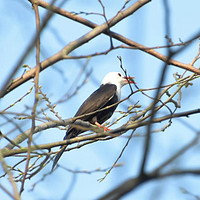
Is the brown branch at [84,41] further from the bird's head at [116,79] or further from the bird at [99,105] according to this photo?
the bird's head at [116,79]

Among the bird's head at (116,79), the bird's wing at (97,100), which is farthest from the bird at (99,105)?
the bird's head at (116,79)

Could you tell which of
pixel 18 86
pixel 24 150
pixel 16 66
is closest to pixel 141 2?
pixel 18 86

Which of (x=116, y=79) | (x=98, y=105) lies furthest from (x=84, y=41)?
(x=116, y=79)

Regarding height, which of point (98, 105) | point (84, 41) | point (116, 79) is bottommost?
point (84, 41)

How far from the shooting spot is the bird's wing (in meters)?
5.80

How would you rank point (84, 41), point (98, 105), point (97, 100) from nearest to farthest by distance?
point (84, 41), point (98, 105), point (97, 100)

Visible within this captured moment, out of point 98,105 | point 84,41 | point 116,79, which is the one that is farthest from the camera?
point 116,79

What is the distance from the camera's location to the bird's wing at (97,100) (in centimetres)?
580

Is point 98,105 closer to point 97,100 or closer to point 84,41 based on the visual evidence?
point 97,100

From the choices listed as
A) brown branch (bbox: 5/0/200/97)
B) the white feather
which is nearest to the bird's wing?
the white feather

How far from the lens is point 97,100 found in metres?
5.99

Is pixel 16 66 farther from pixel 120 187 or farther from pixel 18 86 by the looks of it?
pixel 18 86

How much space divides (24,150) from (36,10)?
3.99ft

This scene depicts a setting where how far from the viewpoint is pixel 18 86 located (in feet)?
10.3
